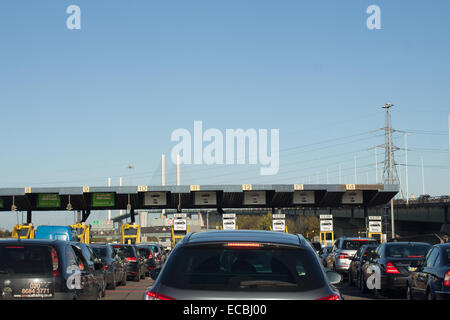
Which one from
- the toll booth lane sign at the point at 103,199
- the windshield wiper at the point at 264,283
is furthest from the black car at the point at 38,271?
the toll booth lane sign at the point at 103,199

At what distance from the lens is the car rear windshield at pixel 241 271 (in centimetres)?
627

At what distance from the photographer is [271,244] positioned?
22.1 feet

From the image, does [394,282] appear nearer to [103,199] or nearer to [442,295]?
[442,295]

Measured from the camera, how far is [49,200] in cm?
4806

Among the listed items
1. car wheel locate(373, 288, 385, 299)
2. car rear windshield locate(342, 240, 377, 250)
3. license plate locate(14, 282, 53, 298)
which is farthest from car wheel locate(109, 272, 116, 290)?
license plate locate(14, 282, 53, 298)

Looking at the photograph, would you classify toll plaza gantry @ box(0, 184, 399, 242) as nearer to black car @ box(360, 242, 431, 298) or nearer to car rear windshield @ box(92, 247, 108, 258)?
car rear windshield @ box(92, 247, 108, 258)

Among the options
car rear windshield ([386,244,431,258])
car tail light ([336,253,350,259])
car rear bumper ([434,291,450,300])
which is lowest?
car tail light ([336,253,350,259])

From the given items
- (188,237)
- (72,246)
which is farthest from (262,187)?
(188,237)

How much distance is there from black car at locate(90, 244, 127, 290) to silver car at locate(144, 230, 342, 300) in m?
14.4

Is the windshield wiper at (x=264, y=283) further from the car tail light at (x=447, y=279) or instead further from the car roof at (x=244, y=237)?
the car tail light at (x=447, y=279)

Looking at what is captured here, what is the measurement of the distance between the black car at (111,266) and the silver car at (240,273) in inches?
566

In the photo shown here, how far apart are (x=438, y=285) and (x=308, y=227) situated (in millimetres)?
92166

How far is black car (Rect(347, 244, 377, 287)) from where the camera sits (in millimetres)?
22138
